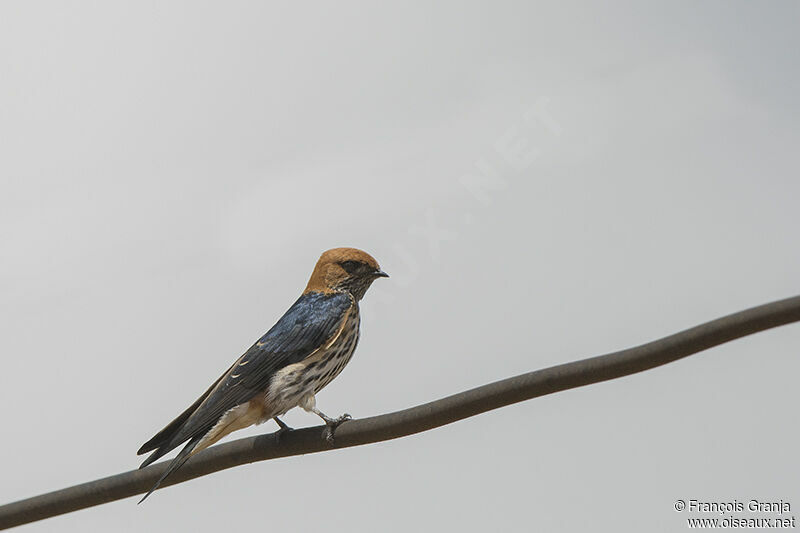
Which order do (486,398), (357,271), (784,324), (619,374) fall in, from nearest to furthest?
(784,324)
(619,374)
(486,398)
(357,271)

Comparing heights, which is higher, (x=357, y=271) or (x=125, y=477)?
(x=357, y=271)

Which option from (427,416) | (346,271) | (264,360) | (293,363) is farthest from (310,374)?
(427,416)

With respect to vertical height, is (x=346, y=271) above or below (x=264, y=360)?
above

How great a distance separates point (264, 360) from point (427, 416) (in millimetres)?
1148

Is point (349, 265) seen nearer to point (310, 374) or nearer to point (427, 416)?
point (310, 374)

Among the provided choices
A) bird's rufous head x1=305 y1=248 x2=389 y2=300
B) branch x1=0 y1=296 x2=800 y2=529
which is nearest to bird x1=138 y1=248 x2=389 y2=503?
bird's rufous head x1=305 y1=248 x2=389 y2=300

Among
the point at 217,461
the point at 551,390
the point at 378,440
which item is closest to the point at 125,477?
the point at 217,461

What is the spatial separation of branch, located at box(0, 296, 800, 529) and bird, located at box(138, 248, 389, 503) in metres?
0.23

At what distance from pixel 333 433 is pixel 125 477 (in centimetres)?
51

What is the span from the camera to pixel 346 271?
12.2 ft

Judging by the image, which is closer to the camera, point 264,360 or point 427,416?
point 427,416

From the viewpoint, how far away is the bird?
3135mm

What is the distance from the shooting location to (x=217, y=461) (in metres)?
2.69

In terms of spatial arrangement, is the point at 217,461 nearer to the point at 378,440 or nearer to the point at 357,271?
the point at 378,440
